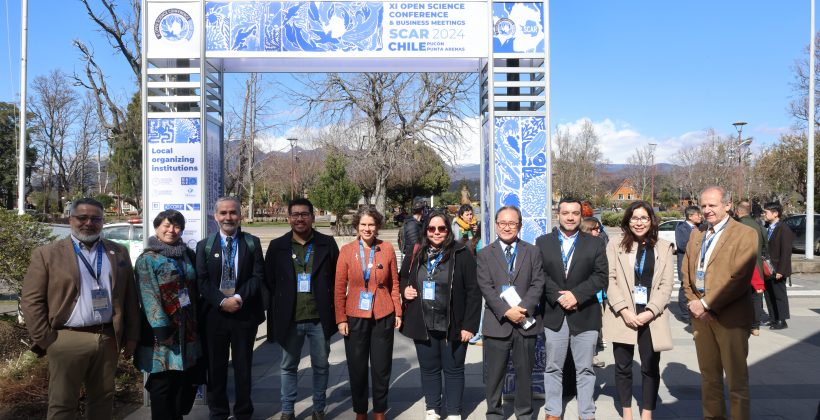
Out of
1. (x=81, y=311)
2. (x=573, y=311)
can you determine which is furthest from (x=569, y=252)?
(x=81, y=311)

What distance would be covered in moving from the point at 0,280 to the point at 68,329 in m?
4.10

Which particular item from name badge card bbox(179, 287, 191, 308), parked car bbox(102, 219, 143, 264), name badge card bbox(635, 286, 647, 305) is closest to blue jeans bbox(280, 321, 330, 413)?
name badge card bbox(179, 287, 191, 308)

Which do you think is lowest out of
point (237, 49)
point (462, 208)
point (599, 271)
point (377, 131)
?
point (599, 271)

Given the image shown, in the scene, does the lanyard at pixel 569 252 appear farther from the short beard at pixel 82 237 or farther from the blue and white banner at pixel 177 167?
the short beard at pixel 82 237

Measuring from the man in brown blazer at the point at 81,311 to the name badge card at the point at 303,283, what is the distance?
1.26 m

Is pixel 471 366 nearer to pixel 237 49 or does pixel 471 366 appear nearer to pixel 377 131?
pixel 237 49

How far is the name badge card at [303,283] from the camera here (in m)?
4.84

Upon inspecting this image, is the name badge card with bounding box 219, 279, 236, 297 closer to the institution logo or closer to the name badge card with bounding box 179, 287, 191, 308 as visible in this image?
the name badge card with bounding box 179, 287, 191, 308

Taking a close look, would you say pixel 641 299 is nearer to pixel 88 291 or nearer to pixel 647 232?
pixel 647 232

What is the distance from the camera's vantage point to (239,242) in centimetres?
480

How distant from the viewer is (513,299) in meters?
4.49

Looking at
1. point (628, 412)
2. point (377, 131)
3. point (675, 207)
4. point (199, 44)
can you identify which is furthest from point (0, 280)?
point (675, 207)

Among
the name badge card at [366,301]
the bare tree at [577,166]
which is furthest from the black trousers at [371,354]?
the bare tree at [577,166]

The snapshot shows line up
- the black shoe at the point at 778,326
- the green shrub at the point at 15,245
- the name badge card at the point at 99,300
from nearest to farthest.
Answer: the name badge card at the point at 99,300, the green shrub at the point at 15,245, the black shoe at the point at 778,326
